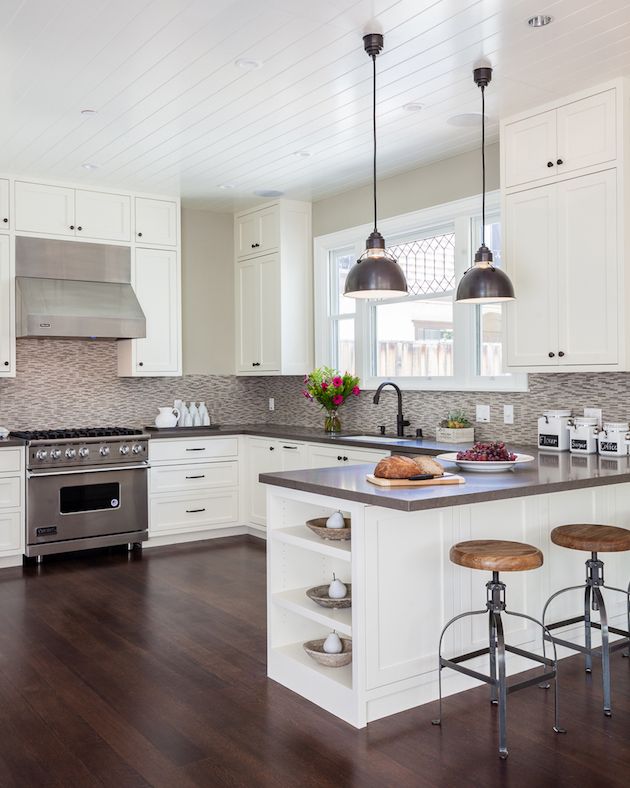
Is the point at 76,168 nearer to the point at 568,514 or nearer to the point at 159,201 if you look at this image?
the point at 159,201

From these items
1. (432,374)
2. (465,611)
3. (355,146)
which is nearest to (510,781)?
(465,611)

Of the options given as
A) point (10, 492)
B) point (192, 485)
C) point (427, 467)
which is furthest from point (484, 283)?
point (10, 492)

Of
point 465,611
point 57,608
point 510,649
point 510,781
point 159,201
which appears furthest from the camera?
point 159,201

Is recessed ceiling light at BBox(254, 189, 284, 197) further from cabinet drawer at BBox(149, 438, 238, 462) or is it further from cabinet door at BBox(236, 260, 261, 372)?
cabinet drawer at BBox(149, 438, 238, 462)

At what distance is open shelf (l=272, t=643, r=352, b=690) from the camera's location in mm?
2902

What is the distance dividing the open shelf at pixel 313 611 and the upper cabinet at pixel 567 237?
1824 millimetres

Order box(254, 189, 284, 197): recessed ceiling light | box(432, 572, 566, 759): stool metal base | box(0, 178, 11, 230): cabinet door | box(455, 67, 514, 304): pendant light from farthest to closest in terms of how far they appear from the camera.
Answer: box(254, 189, 284, 197): recessed ceiling light
box(0, 178, 11, 230): cabinet door
box(455, 67, 514, 304): pendant light
box(432, 572, 566, 759): stool metal base

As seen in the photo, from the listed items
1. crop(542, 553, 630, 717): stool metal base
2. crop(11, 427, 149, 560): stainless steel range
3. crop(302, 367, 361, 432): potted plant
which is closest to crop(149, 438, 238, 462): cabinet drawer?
crop(11, 427, 149, 560): stainless steel range

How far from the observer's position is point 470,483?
116 inches

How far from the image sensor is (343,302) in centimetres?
616

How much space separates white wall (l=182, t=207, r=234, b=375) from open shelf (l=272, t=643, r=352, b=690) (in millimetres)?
3736

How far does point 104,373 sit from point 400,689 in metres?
4.07

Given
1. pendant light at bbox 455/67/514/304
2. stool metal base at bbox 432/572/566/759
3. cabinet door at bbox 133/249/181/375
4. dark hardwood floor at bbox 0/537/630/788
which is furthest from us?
cabinet door at bbox 133/249/181/375

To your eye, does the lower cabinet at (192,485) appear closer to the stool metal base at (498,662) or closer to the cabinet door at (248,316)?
the cabinet door at (248,316)
